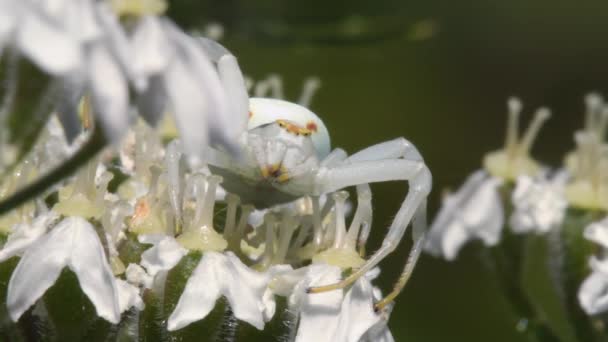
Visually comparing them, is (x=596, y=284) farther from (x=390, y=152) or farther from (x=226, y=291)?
(x=226, y=291)

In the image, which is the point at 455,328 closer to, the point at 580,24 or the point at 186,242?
the point at 186,242

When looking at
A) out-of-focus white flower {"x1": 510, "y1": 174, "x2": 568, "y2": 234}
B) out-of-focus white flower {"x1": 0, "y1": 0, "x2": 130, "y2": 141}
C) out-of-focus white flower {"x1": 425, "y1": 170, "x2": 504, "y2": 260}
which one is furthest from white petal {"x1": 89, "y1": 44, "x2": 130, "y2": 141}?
out-of-focus white flower {"x1": 425, "y1": 170, "x2": 504, "y2": 260}

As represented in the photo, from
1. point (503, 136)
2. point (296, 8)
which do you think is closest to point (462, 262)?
point (503, 136)

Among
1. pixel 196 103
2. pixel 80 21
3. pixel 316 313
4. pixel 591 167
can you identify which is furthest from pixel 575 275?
pixel 80 21

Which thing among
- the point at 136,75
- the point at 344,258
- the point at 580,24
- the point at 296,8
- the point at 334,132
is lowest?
the point at 580,24

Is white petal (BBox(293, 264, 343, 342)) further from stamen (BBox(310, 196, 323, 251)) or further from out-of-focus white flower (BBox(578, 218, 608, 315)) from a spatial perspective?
out-of-focus white flower (BBox(578, 218, 608, 315))
